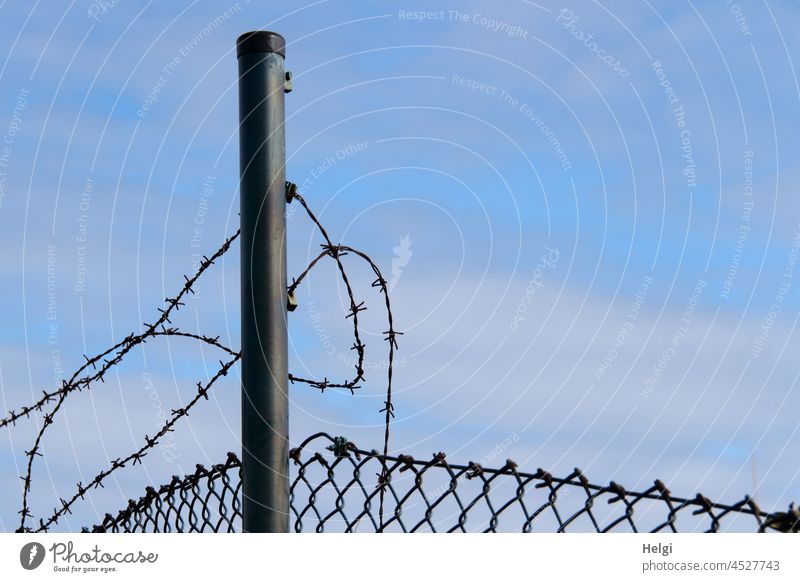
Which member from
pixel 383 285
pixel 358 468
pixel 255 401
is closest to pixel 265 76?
pixel 383 285

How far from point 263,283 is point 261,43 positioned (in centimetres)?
81

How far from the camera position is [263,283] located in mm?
3816

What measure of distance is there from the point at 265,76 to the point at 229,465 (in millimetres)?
1384

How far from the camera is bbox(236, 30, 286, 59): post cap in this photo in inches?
156
